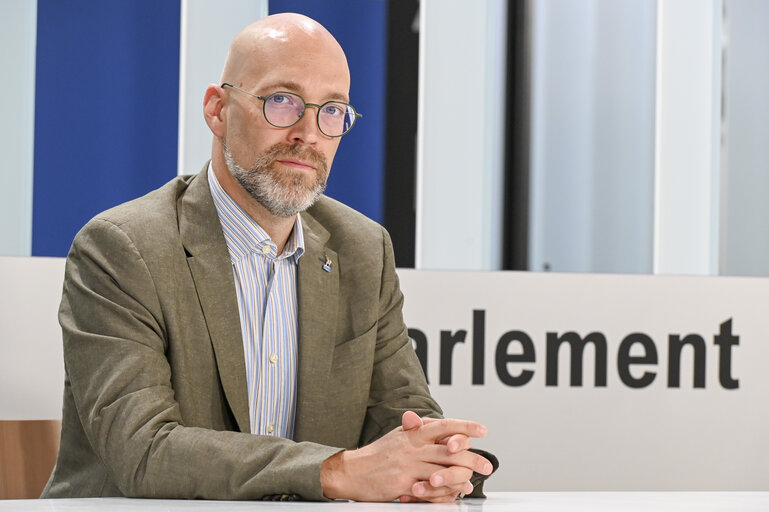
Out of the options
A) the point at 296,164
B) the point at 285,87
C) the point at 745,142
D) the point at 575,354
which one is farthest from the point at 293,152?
the point at 745,142

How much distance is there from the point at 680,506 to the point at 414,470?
392 mm

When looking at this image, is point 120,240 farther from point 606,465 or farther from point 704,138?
point 704,138

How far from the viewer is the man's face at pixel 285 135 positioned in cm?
174

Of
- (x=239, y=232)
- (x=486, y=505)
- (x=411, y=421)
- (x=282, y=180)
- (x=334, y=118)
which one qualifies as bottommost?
(x=486, y=505)

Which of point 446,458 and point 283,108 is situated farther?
point 283,108

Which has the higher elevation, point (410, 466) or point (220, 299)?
point (220, 299)

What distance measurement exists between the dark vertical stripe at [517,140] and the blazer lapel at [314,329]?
117cm

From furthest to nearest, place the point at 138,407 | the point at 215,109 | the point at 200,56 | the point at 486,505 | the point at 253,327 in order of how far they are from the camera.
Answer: the point at 200,56 → the point at 215,109 → the point at 253,327 → the point at 138,407 → the point at 486,505

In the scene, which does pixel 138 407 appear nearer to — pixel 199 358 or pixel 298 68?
pixel 199 358

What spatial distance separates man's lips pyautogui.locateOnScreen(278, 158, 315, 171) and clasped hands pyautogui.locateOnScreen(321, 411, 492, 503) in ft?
1.96

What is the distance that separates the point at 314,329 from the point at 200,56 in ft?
4.32

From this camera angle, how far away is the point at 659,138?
9.80ft

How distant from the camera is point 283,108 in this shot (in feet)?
5.71

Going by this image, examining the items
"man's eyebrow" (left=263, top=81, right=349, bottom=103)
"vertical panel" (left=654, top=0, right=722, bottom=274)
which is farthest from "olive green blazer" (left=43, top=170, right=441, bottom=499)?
"vertical panel" (left=654, top=0, right=722, bottom=274)
